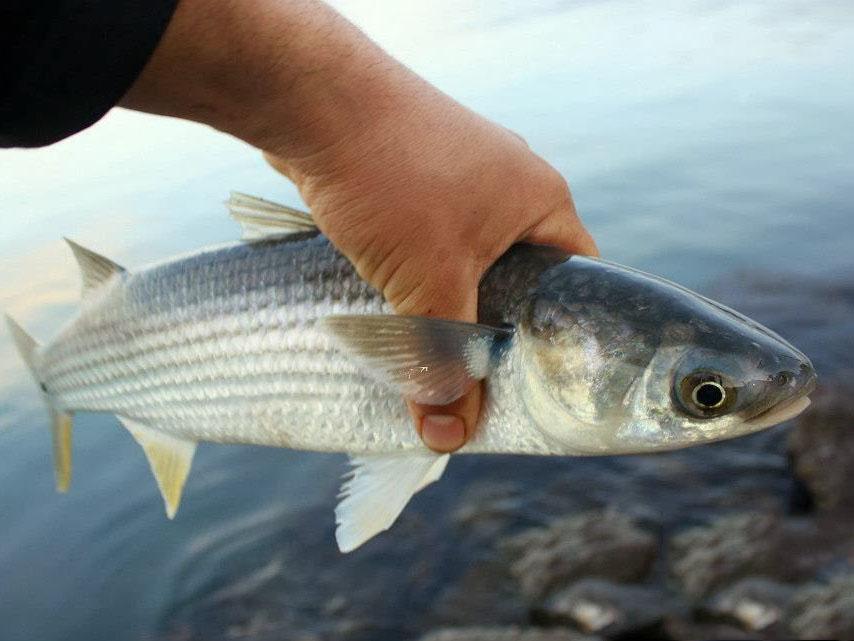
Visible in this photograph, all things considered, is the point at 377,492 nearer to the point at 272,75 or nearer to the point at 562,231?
the point at 562,231

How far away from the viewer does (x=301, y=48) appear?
68.0 inches

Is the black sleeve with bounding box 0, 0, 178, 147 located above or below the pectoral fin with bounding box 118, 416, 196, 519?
above

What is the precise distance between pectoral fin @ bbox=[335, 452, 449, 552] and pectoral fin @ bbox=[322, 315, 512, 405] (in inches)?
12.5

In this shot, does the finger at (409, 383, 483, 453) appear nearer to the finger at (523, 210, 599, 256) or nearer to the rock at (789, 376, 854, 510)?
the finger at (523, 210, 599, 256)

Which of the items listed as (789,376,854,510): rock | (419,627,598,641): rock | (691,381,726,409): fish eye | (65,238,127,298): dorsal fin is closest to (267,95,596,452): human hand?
(691,381,726,409): fish eye

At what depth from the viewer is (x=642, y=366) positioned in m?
1.70

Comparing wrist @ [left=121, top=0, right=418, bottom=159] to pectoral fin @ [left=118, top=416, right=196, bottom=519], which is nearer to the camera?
wrist @ [left=121, top=0, right=418, bottom=159]

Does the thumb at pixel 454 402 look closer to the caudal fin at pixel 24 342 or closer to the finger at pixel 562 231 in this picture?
the finger at pixel 562 231

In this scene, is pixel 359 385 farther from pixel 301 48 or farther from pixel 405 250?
pixel 301 48

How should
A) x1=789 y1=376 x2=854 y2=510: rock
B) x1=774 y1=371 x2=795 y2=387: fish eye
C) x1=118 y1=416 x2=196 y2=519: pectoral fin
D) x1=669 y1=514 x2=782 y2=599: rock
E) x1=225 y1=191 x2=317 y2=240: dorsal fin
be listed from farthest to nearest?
x1=789 y1=376 x2=854 y2=510: rock
x1=669 y1=514 x2=782 y2=599: rock
x1=118 y1=416 x2=196 y2=519: pectoral fin
x1=225 y1=191 x2=317 y2=240: dorsal fin
x1=774 y1=371 x2=795 y2=387: fish eye

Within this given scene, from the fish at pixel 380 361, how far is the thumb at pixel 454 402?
47mm

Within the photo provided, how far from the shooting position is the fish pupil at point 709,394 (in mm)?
1635

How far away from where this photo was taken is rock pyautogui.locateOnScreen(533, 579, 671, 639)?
3.20m

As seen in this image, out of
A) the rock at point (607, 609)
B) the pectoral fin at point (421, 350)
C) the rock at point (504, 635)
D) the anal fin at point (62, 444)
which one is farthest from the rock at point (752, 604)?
the anal fin at point (62, 444)
